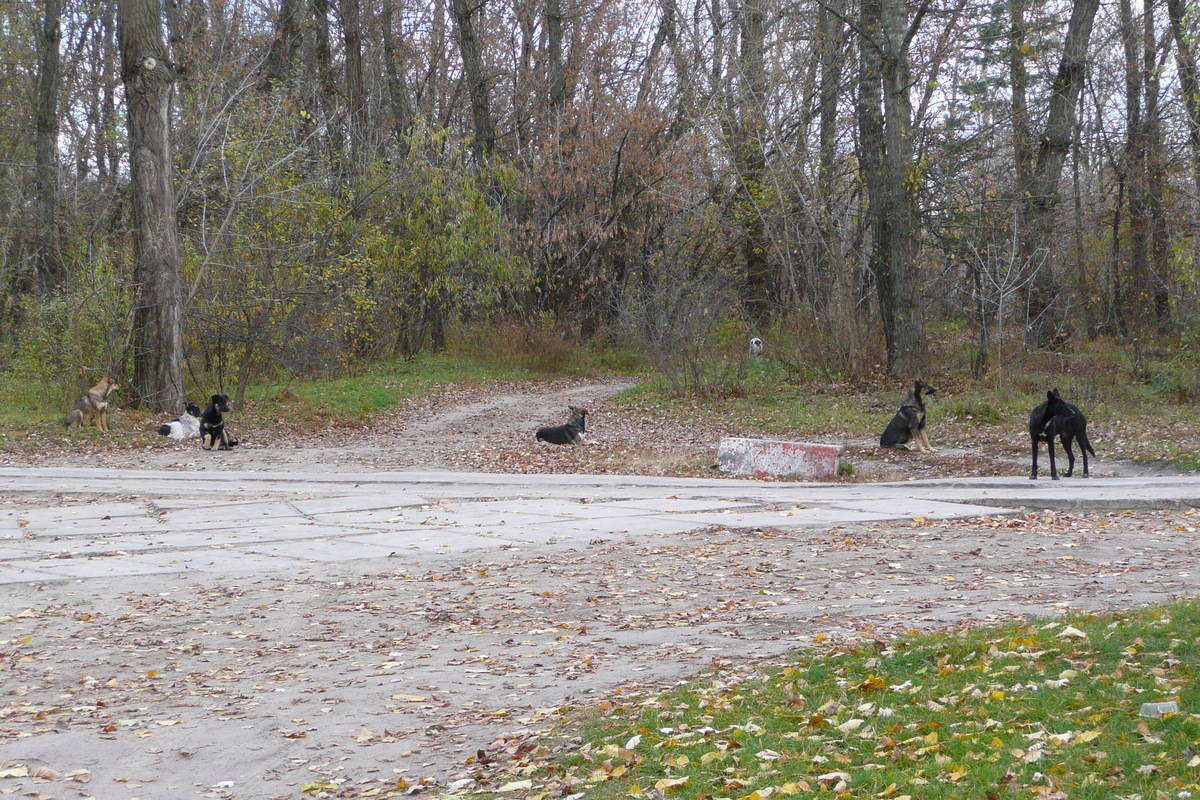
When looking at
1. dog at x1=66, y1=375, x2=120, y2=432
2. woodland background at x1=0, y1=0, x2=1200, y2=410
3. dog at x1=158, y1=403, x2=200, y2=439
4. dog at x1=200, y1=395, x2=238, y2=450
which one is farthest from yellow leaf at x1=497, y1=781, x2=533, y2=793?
woodland background at x1=0, y1=0, x2=1200, y2=410

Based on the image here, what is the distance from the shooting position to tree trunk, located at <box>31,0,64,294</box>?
30663 mm

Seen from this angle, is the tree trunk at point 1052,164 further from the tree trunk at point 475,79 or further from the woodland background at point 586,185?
the tree trunk at point 475,79

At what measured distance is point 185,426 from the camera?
1909cm

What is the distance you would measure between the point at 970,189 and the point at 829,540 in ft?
61.0

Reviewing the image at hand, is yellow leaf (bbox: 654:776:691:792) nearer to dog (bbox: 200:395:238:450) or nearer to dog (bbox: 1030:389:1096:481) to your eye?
dog (bbox: 1030:389:1096:481)

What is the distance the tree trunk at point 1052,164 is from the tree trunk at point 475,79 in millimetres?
15483

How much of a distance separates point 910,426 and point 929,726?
12.5m

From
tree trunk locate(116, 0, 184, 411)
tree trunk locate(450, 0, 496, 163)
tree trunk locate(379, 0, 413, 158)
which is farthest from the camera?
tree trunk locate(379, 0, 413, 158)

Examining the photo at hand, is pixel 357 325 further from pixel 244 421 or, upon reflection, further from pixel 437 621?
pixel 437 621

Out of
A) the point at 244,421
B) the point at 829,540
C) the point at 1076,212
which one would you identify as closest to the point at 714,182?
the point at 1076,212

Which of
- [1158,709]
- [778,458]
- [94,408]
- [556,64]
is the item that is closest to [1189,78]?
[778,458]

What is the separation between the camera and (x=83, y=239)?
28.6 m

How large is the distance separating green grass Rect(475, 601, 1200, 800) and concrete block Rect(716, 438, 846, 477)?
8.84 metres

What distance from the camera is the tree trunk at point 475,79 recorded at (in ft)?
107
